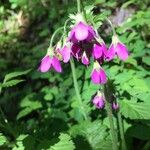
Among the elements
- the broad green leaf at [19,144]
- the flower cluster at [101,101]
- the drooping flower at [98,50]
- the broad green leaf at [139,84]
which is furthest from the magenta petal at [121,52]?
the broad green leaf at [139,84]

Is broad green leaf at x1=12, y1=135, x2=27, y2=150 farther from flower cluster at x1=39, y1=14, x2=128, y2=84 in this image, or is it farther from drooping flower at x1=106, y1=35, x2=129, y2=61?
drooping flower at x1=106, y1=35, x2=129, y2=61

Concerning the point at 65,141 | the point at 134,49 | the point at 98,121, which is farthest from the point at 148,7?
the point at 65,141

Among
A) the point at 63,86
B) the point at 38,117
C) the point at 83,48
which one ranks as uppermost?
the point at 83,48

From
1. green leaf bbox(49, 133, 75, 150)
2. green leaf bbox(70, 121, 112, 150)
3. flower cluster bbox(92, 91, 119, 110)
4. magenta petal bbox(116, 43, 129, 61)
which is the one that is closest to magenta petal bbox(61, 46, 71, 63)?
magenta petal bbox(116, 43, 129, 61)

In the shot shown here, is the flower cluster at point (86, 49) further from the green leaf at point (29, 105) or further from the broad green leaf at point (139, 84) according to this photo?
the green leaf at point (29, 105)

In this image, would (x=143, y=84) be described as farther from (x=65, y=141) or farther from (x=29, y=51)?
(x=29, y=51)

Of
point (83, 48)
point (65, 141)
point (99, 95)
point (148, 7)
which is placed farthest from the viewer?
point (148, 7)

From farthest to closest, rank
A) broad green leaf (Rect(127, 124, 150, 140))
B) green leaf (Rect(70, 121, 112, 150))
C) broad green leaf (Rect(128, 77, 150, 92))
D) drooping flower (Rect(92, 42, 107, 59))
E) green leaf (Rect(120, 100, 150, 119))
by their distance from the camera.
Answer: broad green leaf (Rect(128, 77, 150, 92)) → broad green leaf (Rect(127, 124, 150, 140)) → green leaf (Rect(70, 121, 112, 150)) → green leaf (Rect(120, 100, 150, 119)) → drooping flower (Rect(92, 42, 107, 59))
